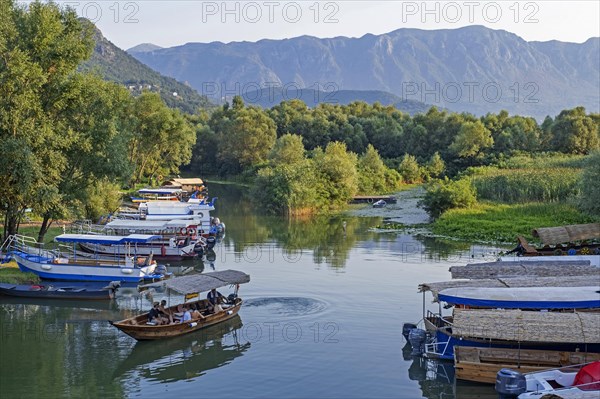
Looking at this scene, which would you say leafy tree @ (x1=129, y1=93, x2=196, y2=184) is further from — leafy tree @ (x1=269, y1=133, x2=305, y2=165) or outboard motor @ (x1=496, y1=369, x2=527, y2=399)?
outboard motor @ (x1=496, y1=369, x2=527, y2=399)

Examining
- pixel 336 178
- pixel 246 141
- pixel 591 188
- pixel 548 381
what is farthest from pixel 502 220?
pixel 246 141

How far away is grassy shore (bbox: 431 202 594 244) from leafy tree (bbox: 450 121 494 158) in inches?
1613

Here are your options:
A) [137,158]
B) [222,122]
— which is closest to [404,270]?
[137,158]

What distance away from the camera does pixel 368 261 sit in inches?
1743

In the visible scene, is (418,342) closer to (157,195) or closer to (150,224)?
Result: (150,224)

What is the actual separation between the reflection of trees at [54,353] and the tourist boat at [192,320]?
3.51 feet

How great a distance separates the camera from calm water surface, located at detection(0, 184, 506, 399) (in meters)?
23.0

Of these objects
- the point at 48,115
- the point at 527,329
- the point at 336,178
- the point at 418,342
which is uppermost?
the point at 48,115

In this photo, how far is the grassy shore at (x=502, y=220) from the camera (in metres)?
51.9

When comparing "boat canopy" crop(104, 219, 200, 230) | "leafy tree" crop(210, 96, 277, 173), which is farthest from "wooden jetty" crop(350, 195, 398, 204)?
"leafy tree" crop(210, 96, 277, 173)

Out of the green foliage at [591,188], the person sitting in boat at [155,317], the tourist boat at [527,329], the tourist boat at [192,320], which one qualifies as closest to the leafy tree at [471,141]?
the green foliage at [591,188]

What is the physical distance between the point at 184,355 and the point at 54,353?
469 cm

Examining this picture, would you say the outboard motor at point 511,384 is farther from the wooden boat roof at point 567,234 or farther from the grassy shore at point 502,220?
the grassy shore at point 502,220

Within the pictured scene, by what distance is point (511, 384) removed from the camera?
20719 mm
